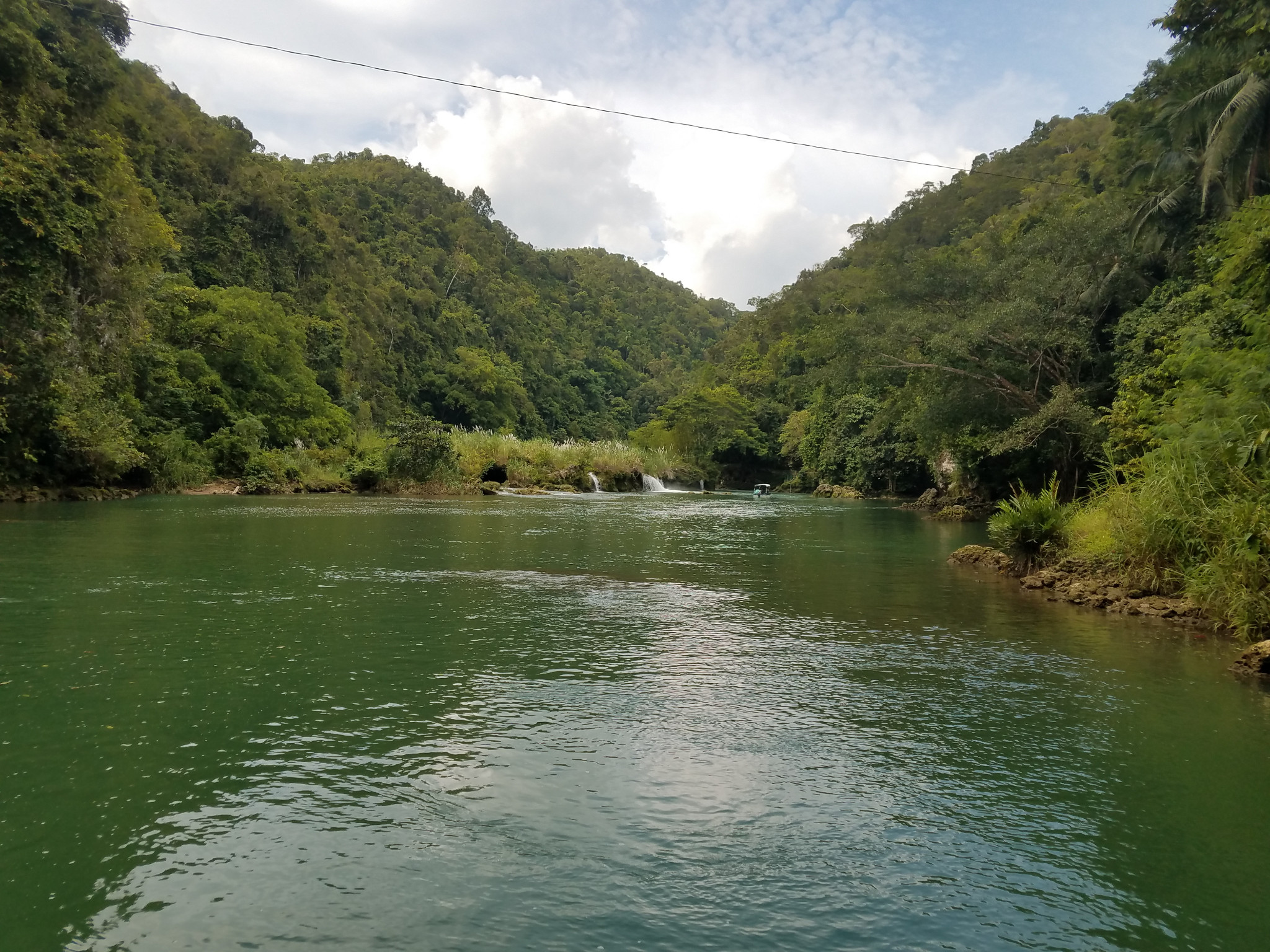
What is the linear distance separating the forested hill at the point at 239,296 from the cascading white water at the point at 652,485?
15753 mm

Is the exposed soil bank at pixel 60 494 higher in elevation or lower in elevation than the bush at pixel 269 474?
lower

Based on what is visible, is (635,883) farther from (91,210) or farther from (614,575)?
(91,210)

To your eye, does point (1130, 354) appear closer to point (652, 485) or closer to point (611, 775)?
point (611, 775)

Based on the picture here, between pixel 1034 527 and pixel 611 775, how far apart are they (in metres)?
10.3

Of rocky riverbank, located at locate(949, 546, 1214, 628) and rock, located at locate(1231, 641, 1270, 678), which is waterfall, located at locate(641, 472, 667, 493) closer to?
rocky riverbank, located at locate(949, 546, 1214, 628)

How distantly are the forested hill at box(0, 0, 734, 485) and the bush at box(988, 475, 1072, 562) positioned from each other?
2153cm

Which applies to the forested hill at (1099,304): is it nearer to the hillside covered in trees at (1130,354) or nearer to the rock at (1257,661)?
the hillside covered in trees at (1130,354)

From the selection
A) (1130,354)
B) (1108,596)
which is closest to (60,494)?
(1108,596)

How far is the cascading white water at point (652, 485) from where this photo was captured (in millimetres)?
44062

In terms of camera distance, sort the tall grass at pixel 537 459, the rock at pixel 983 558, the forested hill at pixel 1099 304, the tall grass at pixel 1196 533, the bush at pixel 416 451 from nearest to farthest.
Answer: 1. the tall grass at pixel 1196 533
2. the rock at pixel 983 558
3. the forested hill at pixel 1099 304
4. the bush at pixel 416 451
5. the tall grass at pixel 537 459

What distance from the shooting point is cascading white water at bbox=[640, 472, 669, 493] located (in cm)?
4406

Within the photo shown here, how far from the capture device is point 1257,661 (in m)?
6.80

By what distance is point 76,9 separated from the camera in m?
29.4

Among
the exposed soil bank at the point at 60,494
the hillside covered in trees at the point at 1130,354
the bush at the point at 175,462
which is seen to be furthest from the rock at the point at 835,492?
the exposed soil bank at the point at 60,494
